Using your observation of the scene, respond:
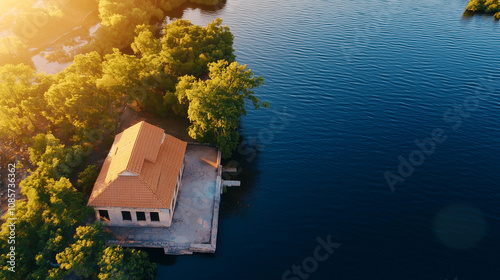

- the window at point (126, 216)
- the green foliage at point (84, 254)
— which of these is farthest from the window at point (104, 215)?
the green foliage at point (84, 254)

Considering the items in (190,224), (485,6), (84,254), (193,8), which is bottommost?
(190,224)

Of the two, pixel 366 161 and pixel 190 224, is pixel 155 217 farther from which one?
pixel 366 161

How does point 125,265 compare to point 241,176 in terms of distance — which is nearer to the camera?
point 125,265

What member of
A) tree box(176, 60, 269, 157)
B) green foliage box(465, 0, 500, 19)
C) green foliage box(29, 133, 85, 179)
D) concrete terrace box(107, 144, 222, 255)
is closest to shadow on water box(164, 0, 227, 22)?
tree box(176, 60, 269, 157)

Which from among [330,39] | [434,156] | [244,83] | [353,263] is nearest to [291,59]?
[330,39]

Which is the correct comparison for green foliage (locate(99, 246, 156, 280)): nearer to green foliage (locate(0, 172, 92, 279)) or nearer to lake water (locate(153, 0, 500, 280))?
lake water (locate(153, 0, 500, 280))

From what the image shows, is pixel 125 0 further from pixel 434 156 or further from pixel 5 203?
pixel 434 156

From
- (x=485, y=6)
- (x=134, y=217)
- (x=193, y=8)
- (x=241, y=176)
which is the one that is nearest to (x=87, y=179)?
(x=134, y=217)
